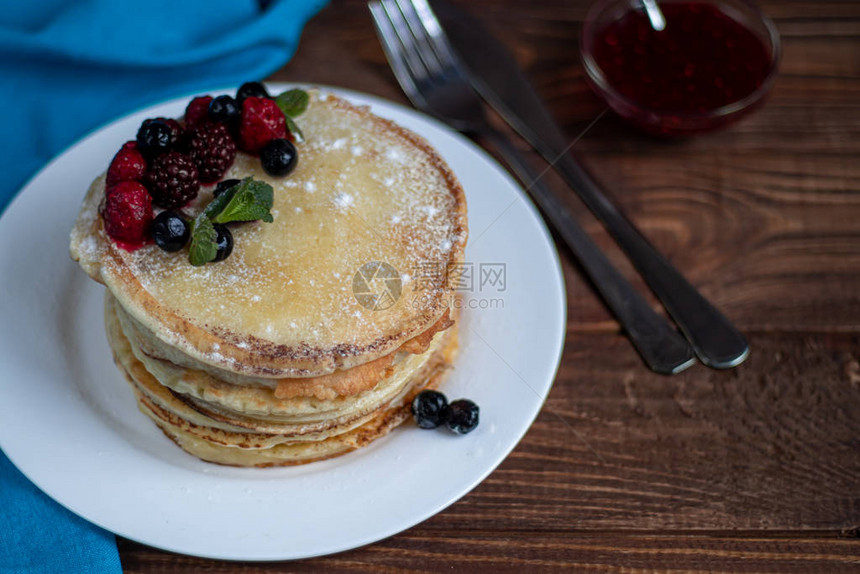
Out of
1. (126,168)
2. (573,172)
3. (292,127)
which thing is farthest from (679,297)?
(126,168)

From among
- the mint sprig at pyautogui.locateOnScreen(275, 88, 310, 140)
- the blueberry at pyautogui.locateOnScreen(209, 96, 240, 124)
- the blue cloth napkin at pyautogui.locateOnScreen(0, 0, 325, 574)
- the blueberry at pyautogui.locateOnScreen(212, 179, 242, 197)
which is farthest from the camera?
the blue cloth napkin at pyautogui.locateOnScreen(0, 0, 325, 574)

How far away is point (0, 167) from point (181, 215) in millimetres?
1161

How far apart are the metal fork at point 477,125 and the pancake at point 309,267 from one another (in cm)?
60

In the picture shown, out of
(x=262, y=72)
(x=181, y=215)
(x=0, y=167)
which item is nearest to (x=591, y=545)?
(x=181, y=215)

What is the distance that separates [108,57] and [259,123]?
3.58 feet

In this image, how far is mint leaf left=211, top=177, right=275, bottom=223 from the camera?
6.09ft

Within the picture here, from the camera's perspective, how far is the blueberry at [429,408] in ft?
6.77

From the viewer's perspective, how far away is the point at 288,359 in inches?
70.6

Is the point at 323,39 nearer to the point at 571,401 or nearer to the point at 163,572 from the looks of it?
the point at 571,401

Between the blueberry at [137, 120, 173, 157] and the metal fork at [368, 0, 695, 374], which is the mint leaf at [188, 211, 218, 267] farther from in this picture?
the metal fork at [368, 0, 695, 374]

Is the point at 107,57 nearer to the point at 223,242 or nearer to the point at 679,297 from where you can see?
the point at 223,242

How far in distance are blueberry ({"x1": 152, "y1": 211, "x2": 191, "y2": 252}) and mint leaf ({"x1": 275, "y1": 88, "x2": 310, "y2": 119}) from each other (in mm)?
460

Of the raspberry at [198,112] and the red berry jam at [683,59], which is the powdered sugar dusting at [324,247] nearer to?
the raspberry at [198,112]

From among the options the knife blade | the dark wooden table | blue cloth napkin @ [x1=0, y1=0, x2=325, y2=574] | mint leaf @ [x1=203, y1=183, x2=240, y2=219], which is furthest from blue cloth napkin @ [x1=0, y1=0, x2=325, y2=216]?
mint leaf @ [x1=203, y1=183, x2=240, y2=219]
